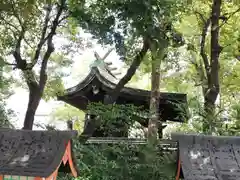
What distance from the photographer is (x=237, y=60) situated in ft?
42.8

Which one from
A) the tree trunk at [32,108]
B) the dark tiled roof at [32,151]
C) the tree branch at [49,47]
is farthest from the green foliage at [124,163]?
the tree branch at [49,47]

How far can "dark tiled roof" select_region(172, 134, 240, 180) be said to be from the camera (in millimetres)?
4551

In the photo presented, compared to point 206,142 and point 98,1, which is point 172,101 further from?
point 206,142

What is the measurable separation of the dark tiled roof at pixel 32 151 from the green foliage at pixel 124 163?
2428mm

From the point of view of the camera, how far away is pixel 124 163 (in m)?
7.46

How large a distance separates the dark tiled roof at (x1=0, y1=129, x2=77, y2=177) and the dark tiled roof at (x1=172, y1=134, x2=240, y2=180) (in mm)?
1490

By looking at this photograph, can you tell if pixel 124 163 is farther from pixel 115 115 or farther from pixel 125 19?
pixel 125 19

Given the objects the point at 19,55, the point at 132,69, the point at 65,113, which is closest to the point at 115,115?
the point at 132,69

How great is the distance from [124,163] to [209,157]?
297 cm

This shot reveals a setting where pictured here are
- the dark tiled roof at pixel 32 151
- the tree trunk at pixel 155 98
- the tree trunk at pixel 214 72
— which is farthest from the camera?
the tree trunk at pixel 214 72

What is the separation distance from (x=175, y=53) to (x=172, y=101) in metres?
1.33

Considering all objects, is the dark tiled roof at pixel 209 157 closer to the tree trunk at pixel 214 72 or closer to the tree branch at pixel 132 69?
the tree trunk at pixel 214 72

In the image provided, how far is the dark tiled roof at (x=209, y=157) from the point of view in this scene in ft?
14.9

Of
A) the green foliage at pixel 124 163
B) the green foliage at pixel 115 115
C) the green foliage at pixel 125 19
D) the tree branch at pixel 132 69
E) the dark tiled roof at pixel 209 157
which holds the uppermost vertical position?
the green foliage at pixel 125 19
